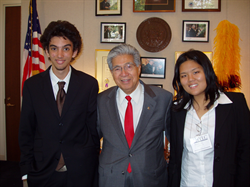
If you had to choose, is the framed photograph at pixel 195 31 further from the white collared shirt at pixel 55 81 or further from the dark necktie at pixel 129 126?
the white collared shirt at pixel 55 81

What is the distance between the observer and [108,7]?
313cm

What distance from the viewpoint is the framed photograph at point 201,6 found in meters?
2.95

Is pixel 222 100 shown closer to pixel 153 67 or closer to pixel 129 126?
pixel 129 126

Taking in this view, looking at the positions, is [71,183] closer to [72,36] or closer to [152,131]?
[152,131]

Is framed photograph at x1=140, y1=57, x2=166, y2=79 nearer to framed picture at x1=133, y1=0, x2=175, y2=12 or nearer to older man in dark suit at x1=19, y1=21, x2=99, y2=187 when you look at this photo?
framed picture at x1=133, y1=0, x2=175, y2=12

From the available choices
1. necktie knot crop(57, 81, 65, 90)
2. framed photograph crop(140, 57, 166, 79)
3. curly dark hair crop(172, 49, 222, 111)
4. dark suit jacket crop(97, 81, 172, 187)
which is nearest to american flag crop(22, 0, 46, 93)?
necktie knot crop(57, 81, 65, 90)

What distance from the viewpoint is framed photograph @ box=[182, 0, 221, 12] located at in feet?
9.69

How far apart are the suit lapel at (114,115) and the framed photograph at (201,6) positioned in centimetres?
231

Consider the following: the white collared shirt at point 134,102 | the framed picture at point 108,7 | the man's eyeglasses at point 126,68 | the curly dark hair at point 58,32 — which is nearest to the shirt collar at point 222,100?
the white collared shirt at point 134,102

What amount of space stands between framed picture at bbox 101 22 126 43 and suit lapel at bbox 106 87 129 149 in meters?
1.70

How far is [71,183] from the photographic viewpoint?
157 centimetres

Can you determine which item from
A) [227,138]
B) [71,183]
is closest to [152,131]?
[227,138]

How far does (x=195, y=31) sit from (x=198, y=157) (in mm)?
2407

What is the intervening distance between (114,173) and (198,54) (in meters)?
1.31
